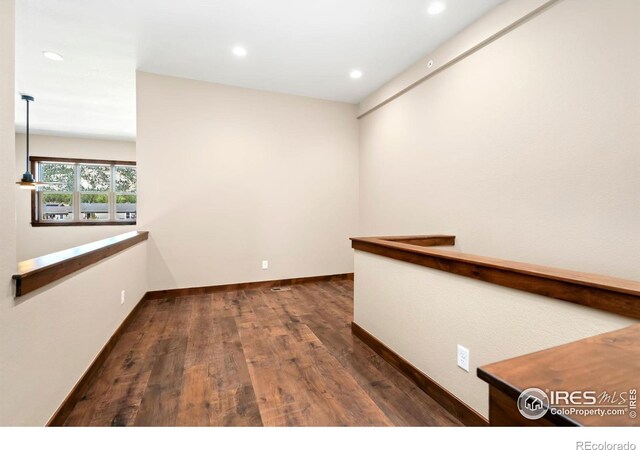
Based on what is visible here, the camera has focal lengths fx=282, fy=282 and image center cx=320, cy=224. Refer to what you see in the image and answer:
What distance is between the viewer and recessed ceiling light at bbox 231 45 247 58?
311 centimetres

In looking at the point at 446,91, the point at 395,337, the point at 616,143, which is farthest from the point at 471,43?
the point at 395,337

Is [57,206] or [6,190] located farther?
[57,206]

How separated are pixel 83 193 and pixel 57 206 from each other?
1.83ft

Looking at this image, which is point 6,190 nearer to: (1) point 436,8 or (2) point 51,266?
(2) point 51,266

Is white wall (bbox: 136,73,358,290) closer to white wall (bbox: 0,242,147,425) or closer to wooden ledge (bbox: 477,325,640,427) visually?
white wall (bbox: 0,242,147,425)

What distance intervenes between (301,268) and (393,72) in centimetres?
305

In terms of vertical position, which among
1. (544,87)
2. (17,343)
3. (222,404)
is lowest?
(222,404)

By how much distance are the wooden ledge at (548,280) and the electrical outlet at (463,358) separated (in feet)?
1.32

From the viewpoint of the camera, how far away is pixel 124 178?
22.1ft

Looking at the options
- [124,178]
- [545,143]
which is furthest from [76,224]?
[545,143]

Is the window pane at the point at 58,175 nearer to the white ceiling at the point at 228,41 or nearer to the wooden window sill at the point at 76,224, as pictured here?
the wooden window sill at the point at 76,224

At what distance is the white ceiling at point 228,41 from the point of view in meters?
2.50

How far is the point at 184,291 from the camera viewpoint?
3.80 meters
